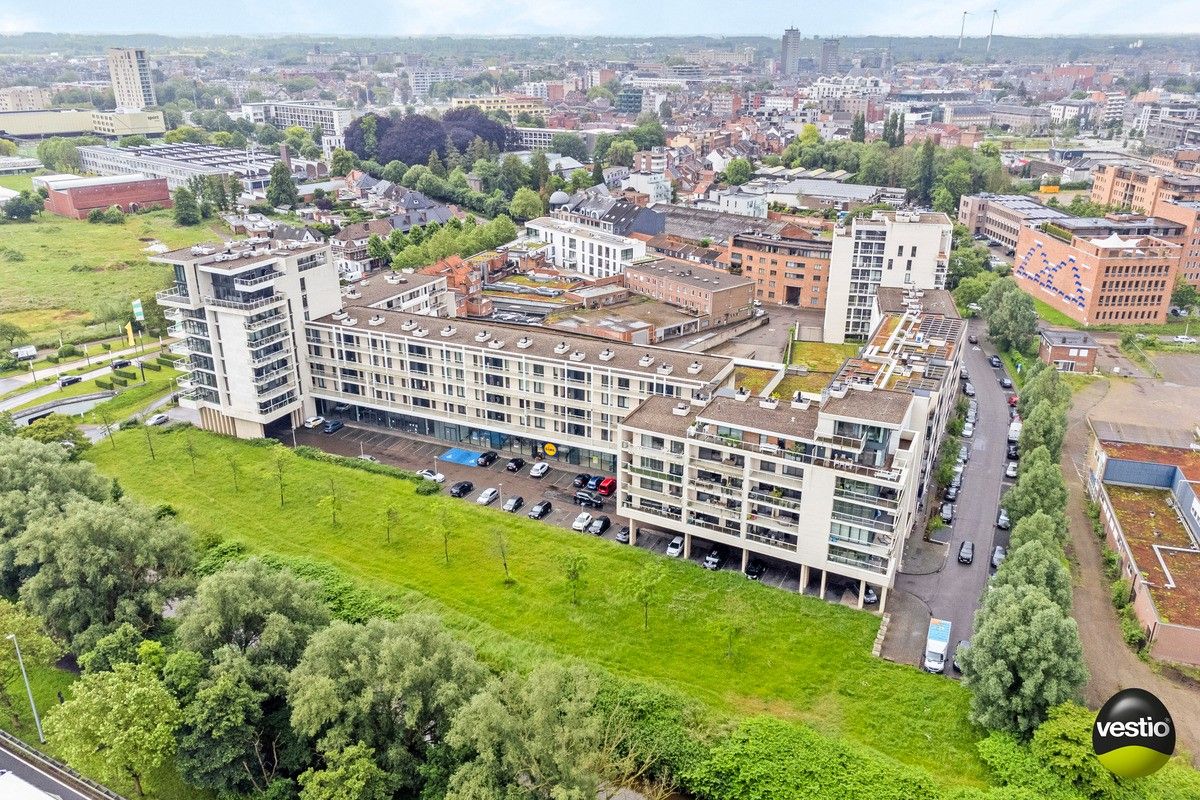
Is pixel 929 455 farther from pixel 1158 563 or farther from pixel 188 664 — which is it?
pixel 188 664

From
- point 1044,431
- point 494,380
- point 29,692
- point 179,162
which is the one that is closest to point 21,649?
point 29,692

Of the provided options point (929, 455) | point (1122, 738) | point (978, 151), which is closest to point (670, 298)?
point (929, 455)

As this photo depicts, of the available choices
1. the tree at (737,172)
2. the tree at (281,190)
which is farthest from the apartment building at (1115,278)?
the tree at (281,190)

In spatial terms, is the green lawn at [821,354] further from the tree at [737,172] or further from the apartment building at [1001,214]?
the tree at [737,172]

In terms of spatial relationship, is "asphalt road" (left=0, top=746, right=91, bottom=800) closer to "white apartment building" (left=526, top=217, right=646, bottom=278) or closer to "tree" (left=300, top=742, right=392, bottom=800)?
"tree" (left=300, top=742, right=392, bottom=800)

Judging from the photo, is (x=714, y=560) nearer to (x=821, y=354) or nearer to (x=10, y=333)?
(x=821, y=354)
